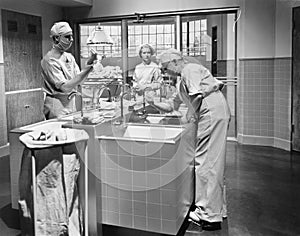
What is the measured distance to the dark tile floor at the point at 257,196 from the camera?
2.97 meters

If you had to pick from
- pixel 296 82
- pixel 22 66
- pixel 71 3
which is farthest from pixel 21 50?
pixel 296 82

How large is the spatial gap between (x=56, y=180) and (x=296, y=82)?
3.97 m

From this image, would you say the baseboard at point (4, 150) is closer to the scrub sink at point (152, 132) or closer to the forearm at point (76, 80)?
the forearm at point (76, 80)

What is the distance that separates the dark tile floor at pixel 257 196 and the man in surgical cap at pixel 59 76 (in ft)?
3.23

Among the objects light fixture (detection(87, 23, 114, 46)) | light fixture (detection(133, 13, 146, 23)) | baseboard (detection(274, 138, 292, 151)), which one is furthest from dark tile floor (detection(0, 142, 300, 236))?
light fixture (detection(133, 13, 146, 23))

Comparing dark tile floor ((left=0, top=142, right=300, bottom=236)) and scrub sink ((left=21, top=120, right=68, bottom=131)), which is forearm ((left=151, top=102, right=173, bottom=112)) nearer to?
scrub sink ((left=21, top=120, right=68, bottom=131))

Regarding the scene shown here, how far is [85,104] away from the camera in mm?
3289

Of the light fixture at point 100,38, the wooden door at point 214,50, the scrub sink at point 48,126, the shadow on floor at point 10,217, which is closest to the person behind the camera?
the scrub sink at point 48,126

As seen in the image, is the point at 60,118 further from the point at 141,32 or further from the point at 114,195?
the point at 141,32

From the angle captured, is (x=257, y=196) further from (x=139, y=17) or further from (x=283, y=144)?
(x=139, y=17)

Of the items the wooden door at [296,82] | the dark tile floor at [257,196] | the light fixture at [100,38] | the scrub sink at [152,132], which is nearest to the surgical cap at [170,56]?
the scrub sink at [152,132]

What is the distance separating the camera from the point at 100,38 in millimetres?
6484

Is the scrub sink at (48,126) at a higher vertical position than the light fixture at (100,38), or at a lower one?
lower

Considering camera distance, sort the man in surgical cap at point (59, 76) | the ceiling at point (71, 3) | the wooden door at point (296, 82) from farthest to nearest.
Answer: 1. the ceiling at point (71, 3)
2. the wooden door at point (296, 82)
3. the man in surgical cap at point (59, 76)
